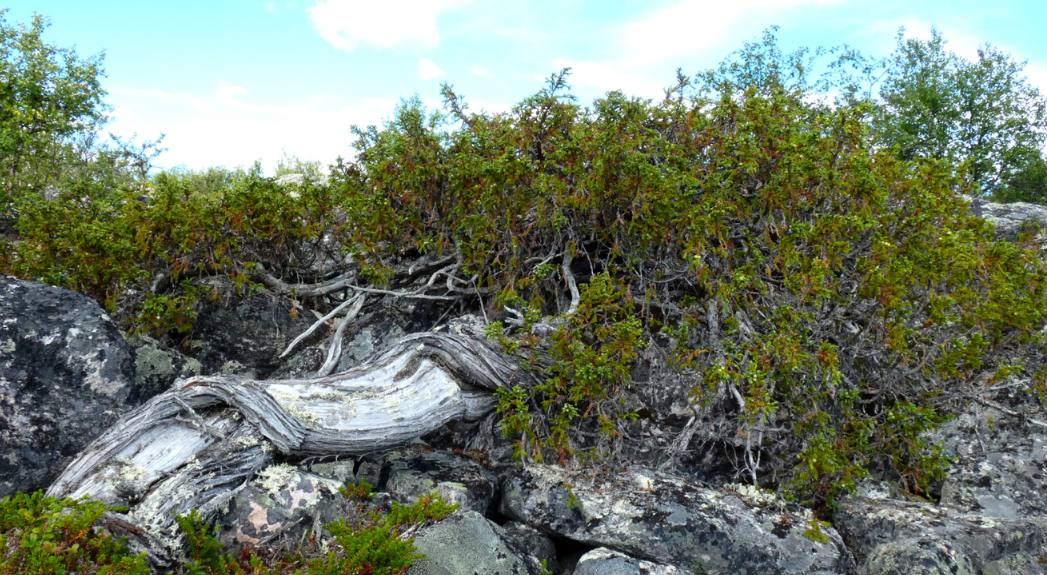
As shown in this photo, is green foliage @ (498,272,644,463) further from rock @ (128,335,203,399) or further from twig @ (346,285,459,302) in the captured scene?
rock @ (128,335,203,399)

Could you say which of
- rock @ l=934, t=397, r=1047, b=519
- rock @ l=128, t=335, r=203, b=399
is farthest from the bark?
rock @ l=934, t=397, r=1047, b=519

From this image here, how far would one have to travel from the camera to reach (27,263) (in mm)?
7570

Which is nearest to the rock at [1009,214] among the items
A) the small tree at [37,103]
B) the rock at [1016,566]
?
the rock at [1016,566]

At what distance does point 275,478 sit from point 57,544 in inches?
68.8

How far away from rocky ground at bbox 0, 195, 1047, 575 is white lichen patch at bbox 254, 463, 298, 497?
0.02m

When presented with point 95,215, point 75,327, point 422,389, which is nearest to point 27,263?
point 95,215

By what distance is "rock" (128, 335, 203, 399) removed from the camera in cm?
729

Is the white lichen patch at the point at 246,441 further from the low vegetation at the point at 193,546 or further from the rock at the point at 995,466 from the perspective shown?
the rock at the point at 995,466

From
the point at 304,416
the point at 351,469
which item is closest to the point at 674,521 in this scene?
the point at 351,469

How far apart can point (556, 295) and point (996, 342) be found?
17.7 feet

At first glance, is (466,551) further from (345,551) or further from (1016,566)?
(1016,566)

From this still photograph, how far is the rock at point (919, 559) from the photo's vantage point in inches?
219

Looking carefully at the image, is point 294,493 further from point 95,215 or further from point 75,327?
point 95,215

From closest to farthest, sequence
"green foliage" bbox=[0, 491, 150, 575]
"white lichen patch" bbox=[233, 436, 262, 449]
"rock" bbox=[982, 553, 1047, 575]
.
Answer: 1. "green foliage" bbox=[0, 491, 150, 575]
2. "white lichen patch" bbox=[233, 436, 262, 449]
3. "rock" bbox=[982, 553, 1047, 575]
